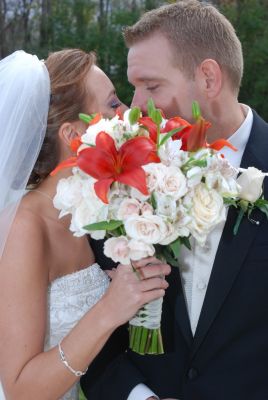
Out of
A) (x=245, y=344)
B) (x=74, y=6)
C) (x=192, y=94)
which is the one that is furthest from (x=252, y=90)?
(x=245, y=344)

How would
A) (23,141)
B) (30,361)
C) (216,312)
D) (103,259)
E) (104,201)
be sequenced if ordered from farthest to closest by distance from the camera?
(103,259) < (23,141) < (216,312) < (30,361) < (104,201)

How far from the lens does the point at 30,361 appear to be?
99.3 inches

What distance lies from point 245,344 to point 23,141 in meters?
1.31

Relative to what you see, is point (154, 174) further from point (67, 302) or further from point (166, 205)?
point (67, 302)

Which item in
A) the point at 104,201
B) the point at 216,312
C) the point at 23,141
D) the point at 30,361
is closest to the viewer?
the point at 104,201

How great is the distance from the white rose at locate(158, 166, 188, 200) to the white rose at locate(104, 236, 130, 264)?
23cm

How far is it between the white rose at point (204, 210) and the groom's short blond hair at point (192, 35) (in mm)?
1239

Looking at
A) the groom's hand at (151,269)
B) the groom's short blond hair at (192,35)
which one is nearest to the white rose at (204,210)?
the groom's hand at (151,269)

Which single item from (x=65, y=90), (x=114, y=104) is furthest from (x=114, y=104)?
(x=65, y=90)

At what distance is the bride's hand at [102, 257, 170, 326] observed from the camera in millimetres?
2404

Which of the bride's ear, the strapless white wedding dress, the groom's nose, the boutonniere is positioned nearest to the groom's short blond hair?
the groom's nose

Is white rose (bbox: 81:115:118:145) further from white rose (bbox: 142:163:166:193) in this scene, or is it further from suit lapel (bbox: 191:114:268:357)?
suit lapel (bbox: 191:114:268:357)

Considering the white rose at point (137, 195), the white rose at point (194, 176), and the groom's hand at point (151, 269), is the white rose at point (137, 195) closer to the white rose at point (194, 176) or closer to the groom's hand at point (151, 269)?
the white rose at point (194, 176)

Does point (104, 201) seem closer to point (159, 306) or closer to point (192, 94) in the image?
point (159, 306)
